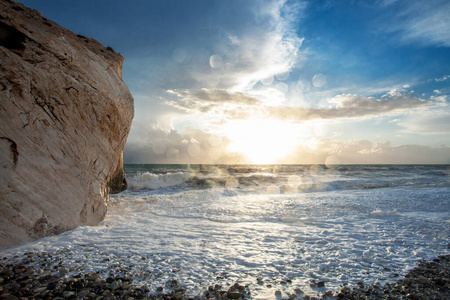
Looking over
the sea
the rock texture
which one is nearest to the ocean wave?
the sea

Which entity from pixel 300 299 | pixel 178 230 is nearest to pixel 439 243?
pixel 300 299

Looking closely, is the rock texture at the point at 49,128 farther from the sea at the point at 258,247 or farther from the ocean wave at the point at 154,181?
the ocean wave at the point at 154,181

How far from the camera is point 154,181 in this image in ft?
68.7

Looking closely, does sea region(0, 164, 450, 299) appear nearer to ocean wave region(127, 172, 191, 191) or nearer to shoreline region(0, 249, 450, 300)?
shoreline region(0, 249, 450, 300)

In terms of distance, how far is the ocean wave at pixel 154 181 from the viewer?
19.2m

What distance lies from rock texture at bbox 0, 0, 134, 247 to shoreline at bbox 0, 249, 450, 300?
1582 millimetres

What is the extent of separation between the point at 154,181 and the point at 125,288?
18.3 metres

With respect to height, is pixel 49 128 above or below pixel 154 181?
above

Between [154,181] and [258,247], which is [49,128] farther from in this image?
[154,181]

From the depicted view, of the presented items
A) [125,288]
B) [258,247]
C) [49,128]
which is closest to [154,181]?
[49,128]

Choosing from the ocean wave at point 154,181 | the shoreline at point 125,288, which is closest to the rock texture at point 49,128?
the shoreline at point 125,288

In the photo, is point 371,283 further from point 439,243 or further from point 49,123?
point 49,123

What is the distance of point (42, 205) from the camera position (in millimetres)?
5410

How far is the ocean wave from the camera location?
1919 centimetres
